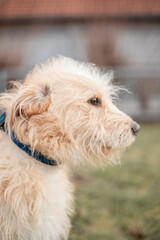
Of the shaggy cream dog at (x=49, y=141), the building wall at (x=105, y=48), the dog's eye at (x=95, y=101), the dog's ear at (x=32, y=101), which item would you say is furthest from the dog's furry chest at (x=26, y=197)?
the building wall at (x=105, y=48)

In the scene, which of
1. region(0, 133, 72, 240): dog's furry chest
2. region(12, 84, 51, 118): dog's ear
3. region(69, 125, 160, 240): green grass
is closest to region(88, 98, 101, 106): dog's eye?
region(12, 84, 51, 118): dog's ear

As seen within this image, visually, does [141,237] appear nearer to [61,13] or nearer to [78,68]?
[78,68]

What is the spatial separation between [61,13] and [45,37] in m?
1.47

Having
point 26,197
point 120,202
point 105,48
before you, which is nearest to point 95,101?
point 26,197

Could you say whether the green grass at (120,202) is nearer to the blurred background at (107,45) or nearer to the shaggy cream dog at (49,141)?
the blurred background at (107,45)

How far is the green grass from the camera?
2.84 m

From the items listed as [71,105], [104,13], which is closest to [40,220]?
[71,105]

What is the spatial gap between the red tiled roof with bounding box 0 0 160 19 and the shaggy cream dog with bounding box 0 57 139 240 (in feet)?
32.2

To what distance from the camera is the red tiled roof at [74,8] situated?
1099 cm

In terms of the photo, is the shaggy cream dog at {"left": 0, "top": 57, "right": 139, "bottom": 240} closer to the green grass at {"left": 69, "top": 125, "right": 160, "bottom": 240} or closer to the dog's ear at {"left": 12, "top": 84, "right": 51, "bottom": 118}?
the dog's ear at {"left": 12, "top": 84, "right": 51, "bottom": 118}

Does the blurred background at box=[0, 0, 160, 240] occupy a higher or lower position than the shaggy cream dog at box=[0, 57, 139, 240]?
higher

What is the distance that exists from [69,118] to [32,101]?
1.07 feet

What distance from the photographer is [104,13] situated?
10898mm

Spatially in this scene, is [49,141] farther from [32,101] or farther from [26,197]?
[26,197]
